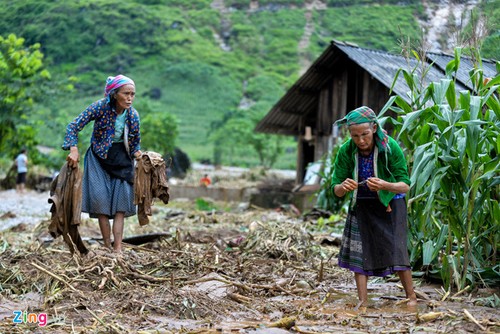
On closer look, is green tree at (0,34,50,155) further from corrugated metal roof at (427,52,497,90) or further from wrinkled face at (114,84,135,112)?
corrugated metal roof at (427,52,497,90)

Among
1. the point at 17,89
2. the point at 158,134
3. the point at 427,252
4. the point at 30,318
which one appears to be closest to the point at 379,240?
the point at 427,252

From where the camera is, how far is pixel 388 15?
1498 cm

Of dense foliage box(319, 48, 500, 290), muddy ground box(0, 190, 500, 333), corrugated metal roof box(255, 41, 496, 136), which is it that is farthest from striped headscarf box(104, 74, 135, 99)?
corrugated metal roof box(255, 41, 496, 136)

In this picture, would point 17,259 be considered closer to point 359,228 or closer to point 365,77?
point 359,228

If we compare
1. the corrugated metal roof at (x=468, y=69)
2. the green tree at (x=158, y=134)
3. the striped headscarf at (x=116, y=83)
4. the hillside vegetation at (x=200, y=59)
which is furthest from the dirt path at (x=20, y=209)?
the hillside vegetation at (x=200, y=59)

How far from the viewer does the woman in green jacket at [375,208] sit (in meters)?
4.42

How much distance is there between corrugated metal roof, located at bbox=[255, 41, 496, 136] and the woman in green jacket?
632cm

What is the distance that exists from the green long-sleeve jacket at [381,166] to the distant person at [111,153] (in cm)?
204

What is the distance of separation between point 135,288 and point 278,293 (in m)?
1.05

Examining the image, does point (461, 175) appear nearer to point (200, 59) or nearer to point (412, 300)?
point (412, 300)

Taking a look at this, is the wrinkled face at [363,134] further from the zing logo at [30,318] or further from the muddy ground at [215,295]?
the zing logo at [30,318]

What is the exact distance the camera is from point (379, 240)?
453cm

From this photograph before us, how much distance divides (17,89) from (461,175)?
16868mm

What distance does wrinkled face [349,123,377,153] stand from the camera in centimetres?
426
